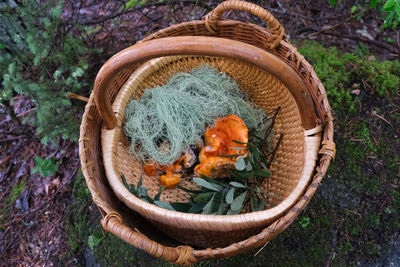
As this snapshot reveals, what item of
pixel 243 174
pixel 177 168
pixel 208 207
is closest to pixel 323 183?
pixel 243 174

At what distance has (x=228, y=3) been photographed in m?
1.85

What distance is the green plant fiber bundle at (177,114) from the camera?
2119mm

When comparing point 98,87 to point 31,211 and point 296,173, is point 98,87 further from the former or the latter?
point 31,211

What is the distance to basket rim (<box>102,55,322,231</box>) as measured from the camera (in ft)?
4.69

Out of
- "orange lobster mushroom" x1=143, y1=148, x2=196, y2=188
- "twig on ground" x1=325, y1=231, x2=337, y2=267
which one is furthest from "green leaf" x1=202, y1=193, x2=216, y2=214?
"twig on ground" x1=325, y1=231, x2=337, y2=267

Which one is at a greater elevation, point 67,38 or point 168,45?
point 168,45

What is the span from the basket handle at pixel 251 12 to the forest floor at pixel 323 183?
37.9 inches

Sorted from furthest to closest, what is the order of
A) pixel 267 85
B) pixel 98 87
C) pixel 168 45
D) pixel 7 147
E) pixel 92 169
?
pixel 7 147, pixel 267 85, pixel 92 169, pixel 98 87, pixel 168 45

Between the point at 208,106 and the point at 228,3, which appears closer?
the point at 228,3

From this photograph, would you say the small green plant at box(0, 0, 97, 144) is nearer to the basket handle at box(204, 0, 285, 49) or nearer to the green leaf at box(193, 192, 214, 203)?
the basket handle at box(204, 0, 285, 49)

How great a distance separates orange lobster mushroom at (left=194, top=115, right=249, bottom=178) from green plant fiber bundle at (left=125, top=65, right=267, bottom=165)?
0.46ft

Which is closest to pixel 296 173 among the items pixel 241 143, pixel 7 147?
pixel 241 143

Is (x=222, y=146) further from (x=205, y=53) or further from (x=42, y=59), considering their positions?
(x=42, y=59)

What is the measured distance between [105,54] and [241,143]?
2.09 metres
